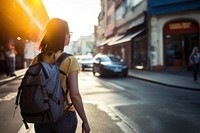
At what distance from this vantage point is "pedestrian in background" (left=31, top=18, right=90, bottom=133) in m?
2.14

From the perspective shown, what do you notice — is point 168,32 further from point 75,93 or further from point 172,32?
point 75,93

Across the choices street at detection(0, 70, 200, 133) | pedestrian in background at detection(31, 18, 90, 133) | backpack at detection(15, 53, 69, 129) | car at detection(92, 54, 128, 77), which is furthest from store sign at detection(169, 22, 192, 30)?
backpack at detection(15, 53, 69, 129)

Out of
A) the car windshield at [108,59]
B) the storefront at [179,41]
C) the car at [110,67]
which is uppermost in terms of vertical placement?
the storefront at [179,41]

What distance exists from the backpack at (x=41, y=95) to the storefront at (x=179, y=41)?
798 inches

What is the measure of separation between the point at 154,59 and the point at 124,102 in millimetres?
14649

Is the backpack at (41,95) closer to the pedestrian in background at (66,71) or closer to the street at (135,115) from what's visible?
the pedestrian in background at (66,71)

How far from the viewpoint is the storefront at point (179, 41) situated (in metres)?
21.1

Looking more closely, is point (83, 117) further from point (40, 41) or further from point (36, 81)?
point (40, 41)

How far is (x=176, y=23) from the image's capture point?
21.9 meters

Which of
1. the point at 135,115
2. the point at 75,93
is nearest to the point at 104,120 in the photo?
the point at 135,115

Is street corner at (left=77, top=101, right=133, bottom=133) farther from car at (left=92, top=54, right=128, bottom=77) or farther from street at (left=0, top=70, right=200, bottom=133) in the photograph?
car at (left=92, top=54, right=128, bottom=77)

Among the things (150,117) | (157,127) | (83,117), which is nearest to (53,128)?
(83,117)

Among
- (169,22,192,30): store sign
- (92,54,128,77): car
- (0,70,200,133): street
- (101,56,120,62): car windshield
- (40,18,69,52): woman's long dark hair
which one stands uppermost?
(169,22,192,30): store sign

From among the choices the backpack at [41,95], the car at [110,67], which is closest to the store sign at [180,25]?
the car at [110,67]
